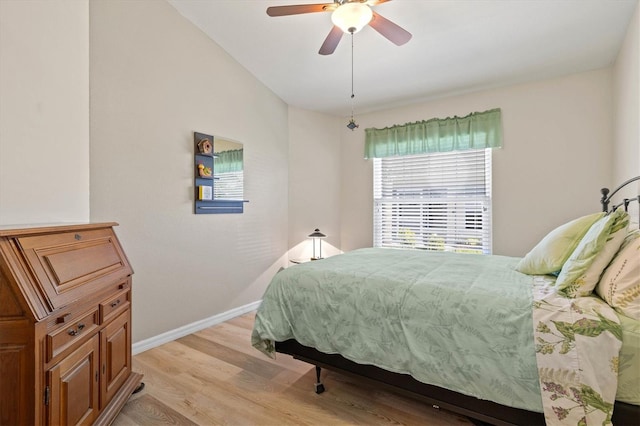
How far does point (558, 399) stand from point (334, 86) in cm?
341

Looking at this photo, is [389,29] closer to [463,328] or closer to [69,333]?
[463,328]

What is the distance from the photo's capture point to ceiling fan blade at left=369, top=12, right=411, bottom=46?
78.4 inches

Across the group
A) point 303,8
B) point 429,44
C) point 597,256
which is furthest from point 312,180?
point 597,256

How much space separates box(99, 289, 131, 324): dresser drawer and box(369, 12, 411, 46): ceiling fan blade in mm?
2298

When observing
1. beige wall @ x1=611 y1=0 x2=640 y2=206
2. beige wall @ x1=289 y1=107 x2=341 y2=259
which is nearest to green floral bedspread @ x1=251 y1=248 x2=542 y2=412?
beige wall @ x1=611 y1=0 x2=640 y2=206

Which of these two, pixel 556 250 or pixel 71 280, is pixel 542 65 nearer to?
pixel 556 250

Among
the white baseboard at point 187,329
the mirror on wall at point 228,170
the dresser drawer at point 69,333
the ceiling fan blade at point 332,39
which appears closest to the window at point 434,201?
the mirror on wall at point 228,170

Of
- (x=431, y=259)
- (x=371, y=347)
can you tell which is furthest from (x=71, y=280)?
(x=431, y=259)

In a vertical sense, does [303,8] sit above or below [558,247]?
above

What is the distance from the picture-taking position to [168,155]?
8.96ft

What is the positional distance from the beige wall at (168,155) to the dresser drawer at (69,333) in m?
1.01

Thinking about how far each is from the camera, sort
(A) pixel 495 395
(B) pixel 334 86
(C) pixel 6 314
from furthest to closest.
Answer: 1. (B) pixel 334 86
2. (A) pixel 495 395
3. (C) pixel 6 314

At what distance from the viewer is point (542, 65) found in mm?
2975

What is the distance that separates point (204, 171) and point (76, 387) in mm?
2029
